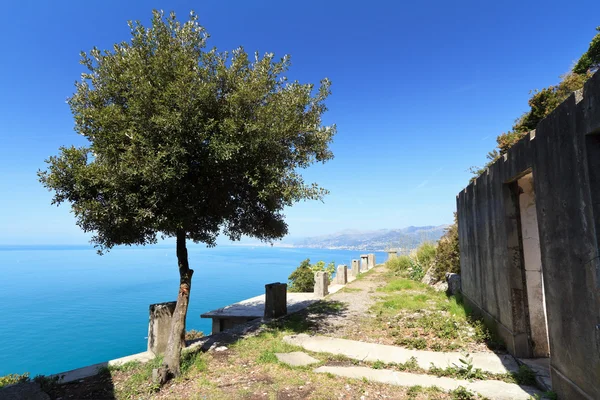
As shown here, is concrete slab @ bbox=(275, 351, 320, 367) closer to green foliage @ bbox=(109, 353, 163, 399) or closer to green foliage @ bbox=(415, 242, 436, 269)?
green foliage @ bbox=(109, 353, 163, 399)

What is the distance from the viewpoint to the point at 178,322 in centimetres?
668

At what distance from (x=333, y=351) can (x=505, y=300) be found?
147 inches

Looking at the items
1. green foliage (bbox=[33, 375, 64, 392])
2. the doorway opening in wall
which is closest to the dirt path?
the doorway opening in wall

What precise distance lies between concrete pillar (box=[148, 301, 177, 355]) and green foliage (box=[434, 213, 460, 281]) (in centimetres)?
1152

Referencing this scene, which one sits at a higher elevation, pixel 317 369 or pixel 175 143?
pixel 175 143

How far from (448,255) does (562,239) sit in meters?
10.8

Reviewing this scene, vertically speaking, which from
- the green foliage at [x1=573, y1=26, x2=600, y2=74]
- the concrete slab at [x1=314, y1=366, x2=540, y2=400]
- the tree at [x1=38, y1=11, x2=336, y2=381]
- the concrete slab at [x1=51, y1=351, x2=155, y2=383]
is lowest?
the concrete slab at [x1=51, y1=351, x2=155, y2=383]

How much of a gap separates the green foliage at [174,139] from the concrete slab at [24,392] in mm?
2912

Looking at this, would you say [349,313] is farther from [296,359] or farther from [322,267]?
[322,267]

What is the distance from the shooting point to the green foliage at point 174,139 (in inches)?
239

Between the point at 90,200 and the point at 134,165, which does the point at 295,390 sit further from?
the point at 90,200

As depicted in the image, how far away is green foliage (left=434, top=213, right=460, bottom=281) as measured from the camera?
13.4 m

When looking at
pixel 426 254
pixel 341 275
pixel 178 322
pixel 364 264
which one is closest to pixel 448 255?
pixel 426 254

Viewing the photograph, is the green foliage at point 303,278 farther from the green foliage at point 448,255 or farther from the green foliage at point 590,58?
the green foliage at point 590,58
